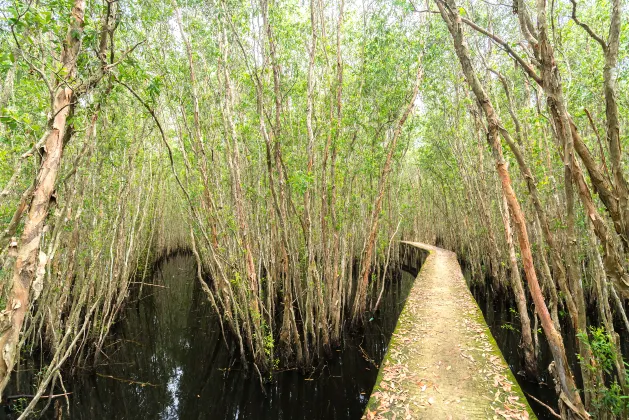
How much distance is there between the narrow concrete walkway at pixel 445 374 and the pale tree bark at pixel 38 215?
10.5 feet

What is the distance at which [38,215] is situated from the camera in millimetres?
1603

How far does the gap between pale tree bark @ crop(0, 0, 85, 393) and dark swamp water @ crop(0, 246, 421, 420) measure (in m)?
4.34

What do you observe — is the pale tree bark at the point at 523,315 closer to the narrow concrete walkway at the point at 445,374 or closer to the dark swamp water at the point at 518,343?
the dark swamp water at the point at 518,343

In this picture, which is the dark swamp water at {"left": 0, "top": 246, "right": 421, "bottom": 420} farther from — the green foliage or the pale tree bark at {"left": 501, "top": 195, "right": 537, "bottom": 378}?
the green foliage

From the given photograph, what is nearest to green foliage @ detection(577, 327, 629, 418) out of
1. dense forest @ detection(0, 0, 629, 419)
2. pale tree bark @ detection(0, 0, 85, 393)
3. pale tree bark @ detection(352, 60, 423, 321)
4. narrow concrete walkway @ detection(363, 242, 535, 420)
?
dense forest @ detection(0, 0, 629, 419)

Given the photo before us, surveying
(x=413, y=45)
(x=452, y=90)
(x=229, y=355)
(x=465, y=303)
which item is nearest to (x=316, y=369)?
(x=229, y=355)

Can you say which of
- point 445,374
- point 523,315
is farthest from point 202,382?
point 523,315

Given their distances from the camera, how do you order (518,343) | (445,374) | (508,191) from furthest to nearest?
(518,343), (445,374), (508,191)

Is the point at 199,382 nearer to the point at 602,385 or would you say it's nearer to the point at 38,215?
the point at 38,215

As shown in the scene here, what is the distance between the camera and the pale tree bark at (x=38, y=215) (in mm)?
1487

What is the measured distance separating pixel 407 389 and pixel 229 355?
4502 mm

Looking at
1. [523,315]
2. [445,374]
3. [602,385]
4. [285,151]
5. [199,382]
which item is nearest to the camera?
[602,385]

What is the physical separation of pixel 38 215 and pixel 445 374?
14.9 feet

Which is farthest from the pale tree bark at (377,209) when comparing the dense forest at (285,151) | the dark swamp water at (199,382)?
the dark swamp water at (199,382)
